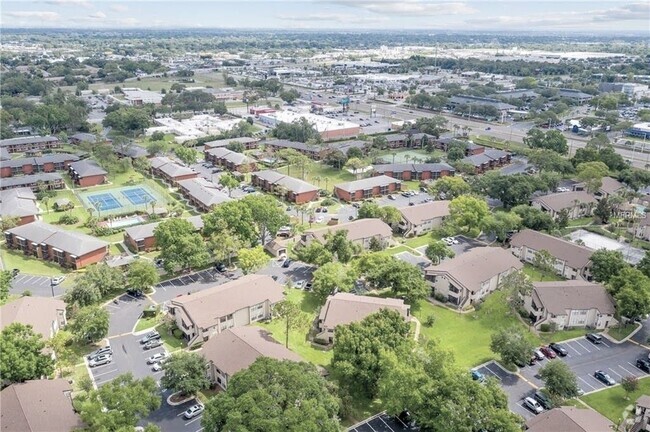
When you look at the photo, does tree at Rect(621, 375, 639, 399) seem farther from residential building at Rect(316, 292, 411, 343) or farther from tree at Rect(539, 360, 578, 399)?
residential building at Rect(316, 292, 411, 343)

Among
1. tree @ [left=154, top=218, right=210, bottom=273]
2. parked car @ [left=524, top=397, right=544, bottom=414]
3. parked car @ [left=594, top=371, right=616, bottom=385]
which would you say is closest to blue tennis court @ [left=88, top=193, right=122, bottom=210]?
tree @ [left=154, top=218, right=210, bottom=273]

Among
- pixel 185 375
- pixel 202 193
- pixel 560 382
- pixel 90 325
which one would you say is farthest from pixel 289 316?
pixel 202 193

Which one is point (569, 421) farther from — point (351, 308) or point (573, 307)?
point (351, 308)

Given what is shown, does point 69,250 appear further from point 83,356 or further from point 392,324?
point 392,324

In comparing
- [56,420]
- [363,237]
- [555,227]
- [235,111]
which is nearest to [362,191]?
[363,237]

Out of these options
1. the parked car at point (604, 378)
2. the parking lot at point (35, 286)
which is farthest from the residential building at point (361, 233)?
the parked car at point (604, 378)
